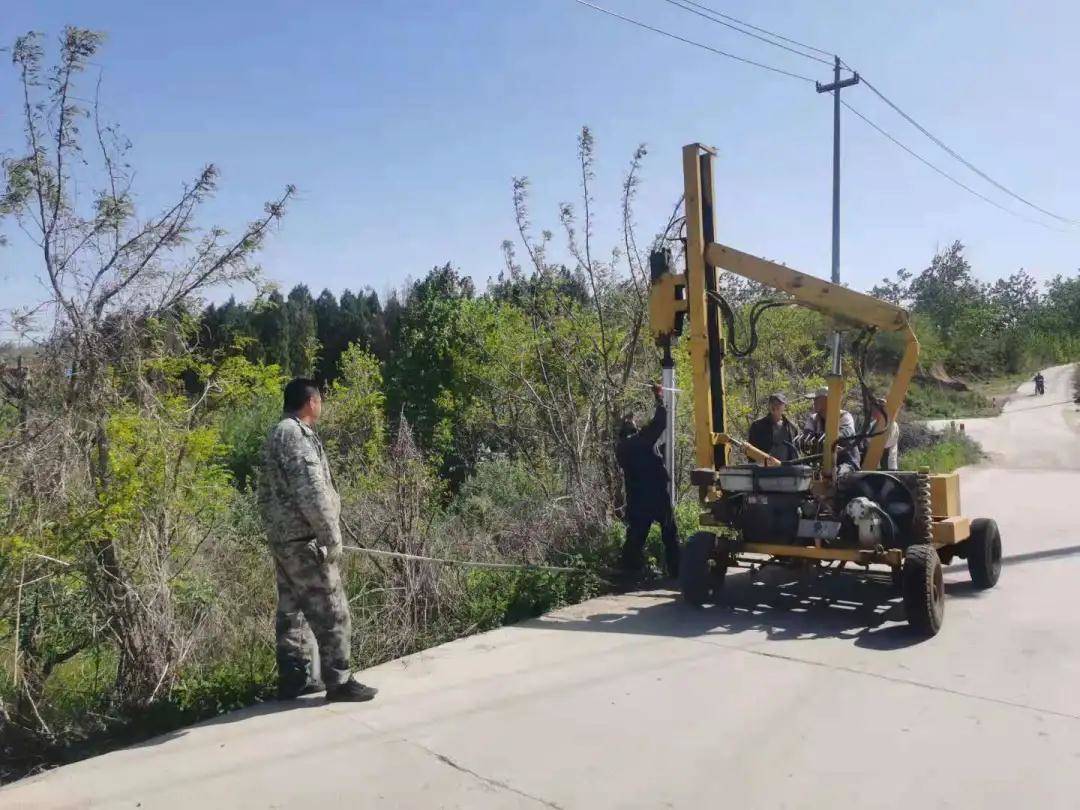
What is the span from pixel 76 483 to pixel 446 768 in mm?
2688

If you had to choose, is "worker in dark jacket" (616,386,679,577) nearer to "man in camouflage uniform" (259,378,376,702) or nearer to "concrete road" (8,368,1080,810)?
"concrete road" (8,368,1080,810)

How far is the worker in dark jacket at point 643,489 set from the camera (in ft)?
27.7

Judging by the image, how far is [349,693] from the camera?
17.3 feet

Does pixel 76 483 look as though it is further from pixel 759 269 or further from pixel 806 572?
pixel 806 572

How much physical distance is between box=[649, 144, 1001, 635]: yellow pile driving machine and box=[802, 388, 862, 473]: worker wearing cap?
4.7 inches

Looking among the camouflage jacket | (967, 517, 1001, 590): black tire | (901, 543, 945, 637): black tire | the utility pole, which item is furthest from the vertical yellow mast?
the utility pole

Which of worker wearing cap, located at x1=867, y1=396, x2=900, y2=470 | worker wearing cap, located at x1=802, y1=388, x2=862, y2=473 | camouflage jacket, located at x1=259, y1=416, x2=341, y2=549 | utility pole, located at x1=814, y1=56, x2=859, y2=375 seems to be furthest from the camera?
utility pole, located at x1=814, y1=56, x2=859, y2=375

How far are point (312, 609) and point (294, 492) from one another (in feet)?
2.26

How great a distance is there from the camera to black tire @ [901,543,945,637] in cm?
652

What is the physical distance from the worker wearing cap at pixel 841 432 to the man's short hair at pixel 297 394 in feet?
14.5

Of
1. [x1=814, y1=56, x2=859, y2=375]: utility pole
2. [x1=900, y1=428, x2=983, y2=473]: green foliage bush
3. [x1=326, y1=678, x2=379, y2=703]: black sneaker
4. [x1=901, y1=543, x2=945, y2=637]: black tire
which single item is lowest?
[x1=326, y1=678, x2=379, y2=703]: black sneaker

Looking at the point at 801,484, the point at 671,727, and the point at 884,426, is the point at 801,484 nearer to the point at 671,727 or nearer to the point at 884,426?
the point at 884,426

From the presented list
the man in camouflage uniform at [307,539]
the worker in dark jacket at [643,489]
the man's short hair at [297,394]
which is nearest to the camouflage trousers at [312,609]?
the man in camouflage uniform at [307,539]

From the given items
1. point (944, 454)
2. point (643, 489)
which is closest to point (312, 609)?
point (643, 489)
